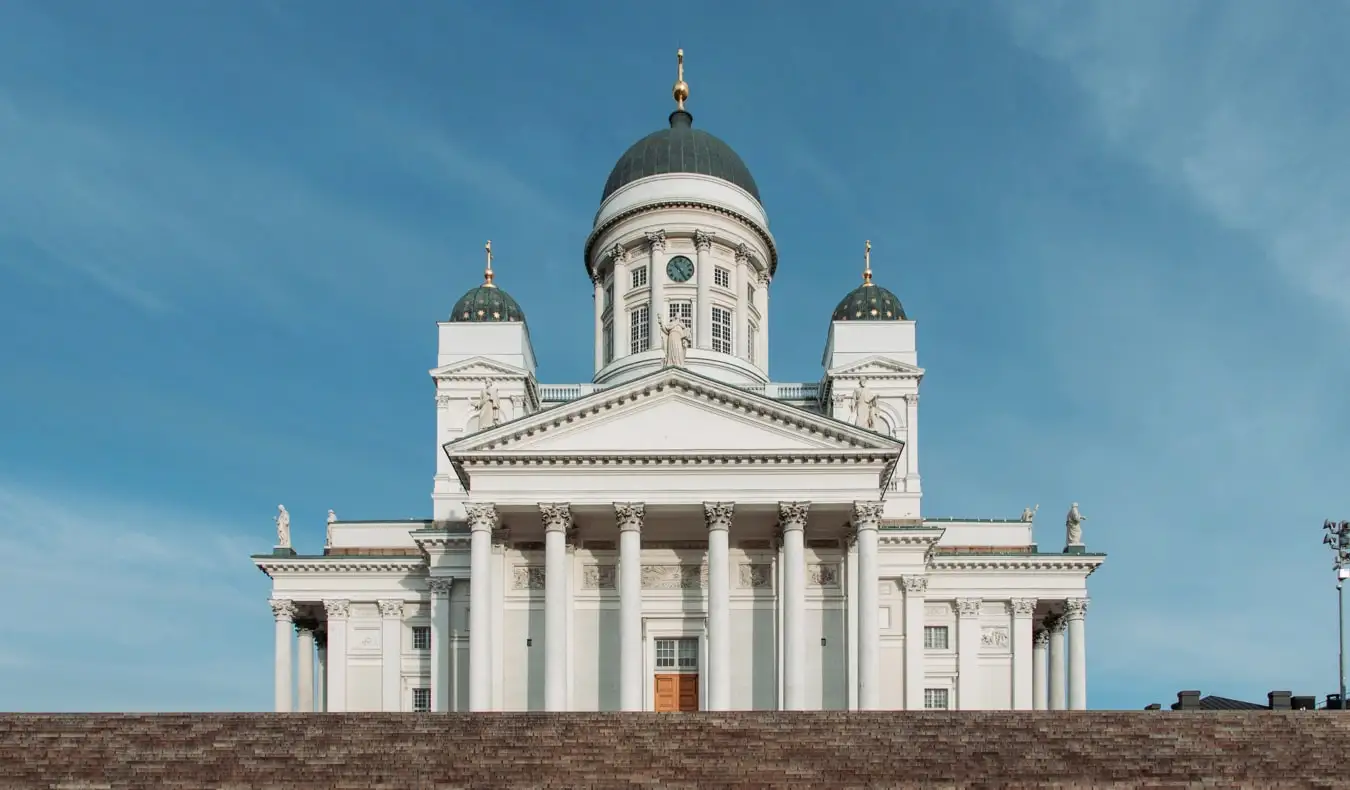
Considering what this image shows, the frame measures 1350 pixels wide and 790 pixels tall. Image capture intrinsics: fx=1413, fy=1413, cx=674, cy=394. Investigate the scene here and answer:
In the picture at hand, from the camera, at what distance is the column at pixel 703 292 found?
57500mm

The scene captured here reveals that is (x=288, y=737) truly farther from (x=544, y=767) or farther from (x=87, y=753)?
(x=544, y=767)

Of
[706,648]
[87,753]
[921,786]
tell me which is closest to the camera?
[921,786]

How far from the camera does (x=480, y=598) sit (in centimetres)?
4019

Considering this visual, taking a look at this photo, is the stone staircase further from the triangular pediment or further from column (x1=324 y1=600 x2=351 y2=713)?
column (x1=324 y1=600 x2=351 y2=713)

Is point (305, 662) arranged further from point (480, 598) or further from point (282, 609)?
point (480, 598)

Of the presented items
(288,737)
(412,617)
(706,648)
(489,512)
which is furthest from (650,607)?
(288,737)

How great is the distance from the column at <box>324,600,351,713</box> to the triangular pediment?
13.3m

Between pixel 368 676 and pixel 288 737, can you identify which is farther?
pixel 368 676

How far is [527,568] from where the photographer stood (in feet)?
144

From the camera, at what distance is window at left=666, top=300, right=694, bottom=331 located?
5822cm

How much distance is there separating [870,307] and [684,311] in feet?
25.1

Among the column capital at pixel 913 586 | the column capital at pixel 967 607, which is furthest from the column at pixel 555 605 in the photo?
the column capital at pixel 967 607

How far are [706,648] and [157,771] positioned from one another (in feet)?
67.3

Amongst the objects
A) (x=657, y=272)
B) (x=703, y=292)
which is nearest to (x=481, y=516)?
(x=703, y=292)
